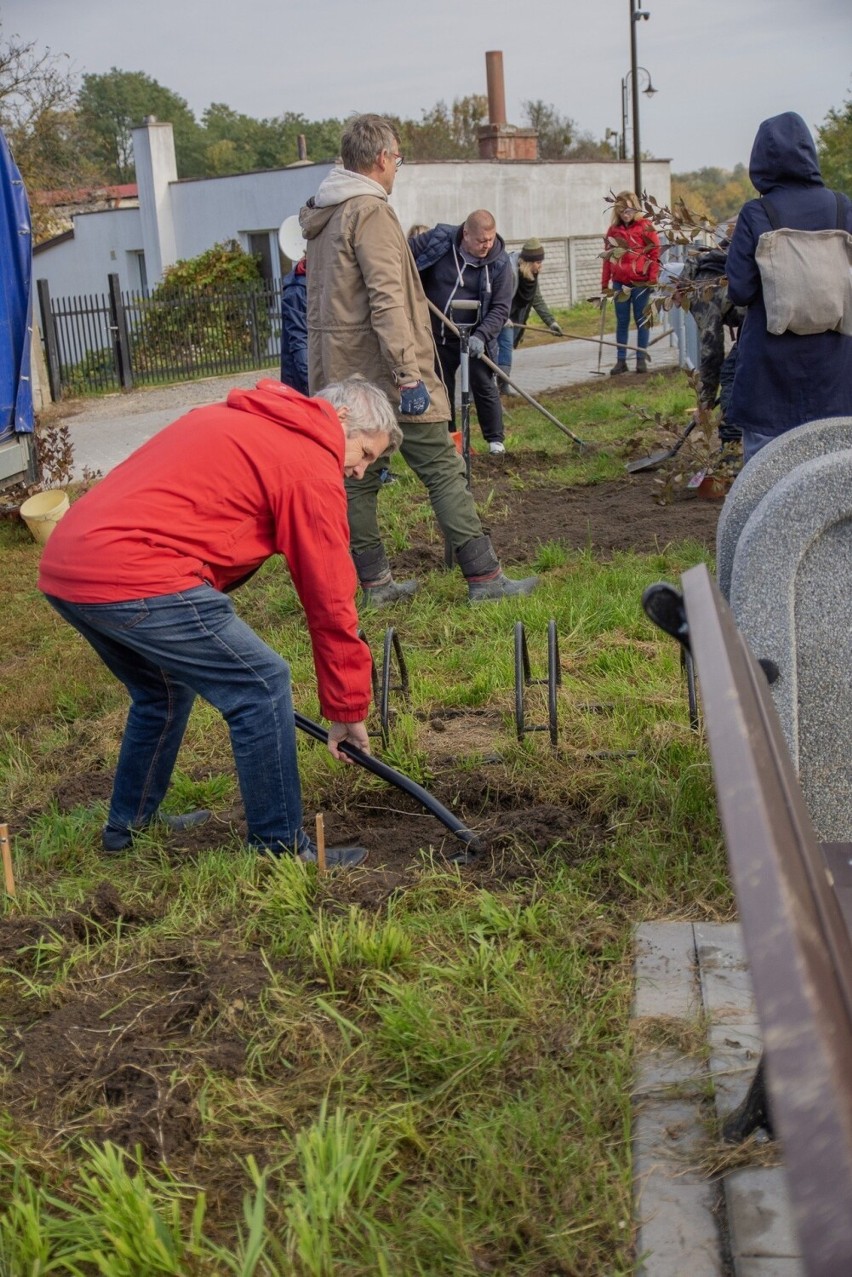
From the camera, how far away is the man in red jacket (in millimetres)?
3311

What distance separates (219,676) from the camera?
11.2ft

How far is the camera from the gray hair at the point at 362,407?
3.53 metres

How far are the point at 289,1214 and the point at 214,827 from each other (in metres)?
2.05

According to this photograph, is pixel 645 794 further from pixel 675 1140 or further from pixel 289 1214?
pixel 289 1214

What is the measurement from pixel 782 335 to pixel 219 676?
10.7 ft

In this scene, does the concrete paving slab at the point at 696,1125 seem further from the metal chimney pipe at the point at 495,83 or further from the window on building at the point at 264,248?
the metal chimney pipe at the point at 495,83

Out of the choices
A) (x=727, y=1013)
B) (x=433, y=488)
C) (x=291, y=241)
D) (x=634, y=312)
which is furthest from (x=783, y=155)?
(x=634, y=312)

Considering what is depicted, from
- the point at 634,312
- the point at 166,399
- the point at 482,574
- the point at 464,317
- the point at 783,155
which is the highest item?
the point at 783,155

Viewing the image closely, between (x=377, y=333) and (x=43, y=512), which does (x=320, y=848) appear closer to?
(x=377, y=333)

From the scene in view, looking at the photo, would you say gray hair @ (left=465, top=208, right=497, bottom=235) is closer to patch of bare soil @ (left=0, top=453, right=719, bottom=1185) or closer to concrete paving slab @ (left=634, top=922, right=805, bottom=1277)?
patch of bare soil @ (left=0, top=453, right=719, bottom=1185)

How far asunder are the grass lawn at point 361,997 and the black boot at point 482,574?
98 centimetres

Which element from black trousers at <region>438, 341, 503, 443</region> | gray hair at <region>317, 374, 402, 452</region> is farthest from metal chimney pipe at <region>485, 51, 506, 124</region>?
gray hair at <region>317, 374, 402, 452</region>

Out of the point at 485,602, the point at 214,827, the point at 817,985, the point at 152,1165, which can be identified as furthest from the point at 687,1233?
the point at 485,602

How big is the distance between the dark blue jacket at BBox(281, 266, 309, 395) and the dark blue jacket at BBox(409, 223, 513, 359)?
1.57 metres
